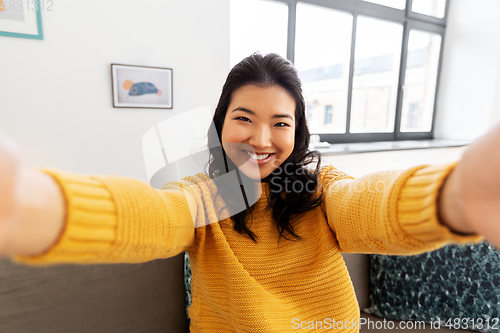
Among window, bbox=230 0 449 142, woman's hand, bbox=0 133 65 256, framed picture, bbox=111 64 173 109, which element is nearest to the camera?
woman's hand, bbox=0 133 65 256

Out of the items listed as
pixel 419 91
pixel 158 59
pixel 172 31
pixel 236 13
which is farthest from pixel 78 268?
pixel 419 91

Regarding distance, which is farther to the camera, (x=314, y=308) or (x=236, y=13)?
(x=236, y=13)

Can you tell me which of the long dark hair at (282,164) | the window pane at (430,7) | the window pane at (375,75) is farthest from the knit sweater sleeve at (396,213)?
the window pane at (430,7)

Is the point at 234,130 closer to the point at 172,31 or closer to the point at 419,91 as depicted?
the point at 172,31

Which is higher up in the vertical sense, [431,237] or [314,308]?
[431,237]

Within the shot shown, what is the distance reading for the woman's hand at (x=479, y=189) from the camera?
298 millimetres

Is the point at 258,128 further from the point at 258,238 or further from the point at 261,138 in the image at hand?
the point at 258,238

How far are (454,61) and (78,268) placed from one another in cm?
421

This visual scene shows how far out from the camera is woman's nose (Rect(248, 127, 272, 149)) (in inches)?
30.5

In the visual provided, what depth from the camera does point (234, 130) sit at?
795mm

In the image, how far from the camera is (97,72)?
1.69m

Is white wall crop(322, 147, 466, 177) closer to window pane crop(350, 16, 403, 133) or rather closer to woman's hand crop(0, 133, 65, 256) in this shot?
window pane crop(350, 16, 403, 133)

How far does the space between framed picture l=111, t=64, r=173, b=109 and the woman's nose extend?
1.29 meters

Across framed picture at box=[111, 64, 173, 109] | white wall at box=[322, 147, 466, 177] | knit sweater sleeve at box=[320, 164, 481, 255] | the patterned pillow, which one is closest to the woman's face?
knit sweater sleeve at box=[320, 164, 481, 255]
